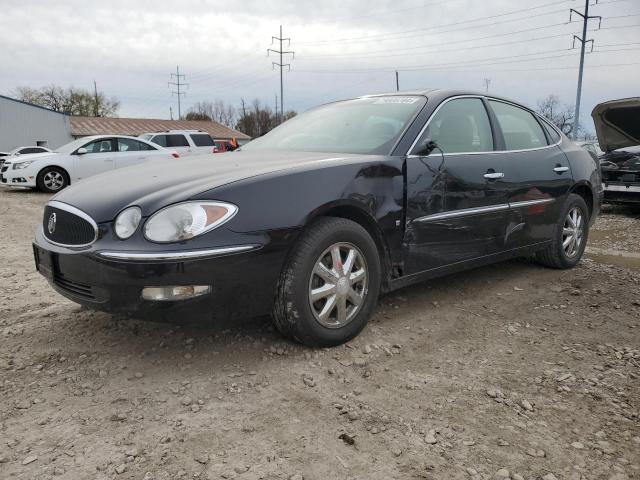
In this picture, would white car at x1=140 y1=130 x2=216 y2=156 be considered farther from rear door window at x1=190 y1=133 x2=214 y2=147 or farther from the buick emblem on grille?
the buick emblem on grille

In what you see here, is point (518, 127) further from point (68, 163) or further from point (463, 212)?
point (68, 163)

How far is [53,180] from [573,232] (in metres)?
11.8

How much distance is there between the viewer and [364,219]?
3.18 meters

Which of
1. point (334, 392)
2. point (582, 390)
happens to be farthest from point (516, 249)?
point (334, 392)

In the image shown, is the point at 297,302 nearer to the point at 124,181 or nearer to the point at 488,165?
the point at 124,181

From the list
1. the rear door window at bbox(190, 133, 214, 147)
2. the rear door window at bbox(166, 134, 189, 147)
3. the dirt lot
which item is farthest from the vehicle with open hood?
the rear door window at bbox(166, 134, 189, 147)

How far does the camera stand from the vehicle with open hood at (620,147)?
345 inches

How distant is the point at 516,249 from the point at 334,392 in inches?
94.3

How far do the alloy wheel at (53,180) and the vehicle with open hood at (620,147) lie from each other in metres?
11.7

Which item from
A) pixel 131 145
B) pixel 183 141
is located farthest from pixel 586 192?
pixel 183 141

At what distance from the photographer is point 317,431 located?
2236 mm

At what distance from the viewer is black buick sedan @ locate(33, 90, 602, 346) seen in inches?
100

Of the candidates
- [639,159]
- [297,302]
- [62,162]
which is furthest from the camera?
[62,162]

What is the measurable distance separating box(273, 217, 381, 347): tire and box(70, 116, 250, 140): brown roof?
154 feet
